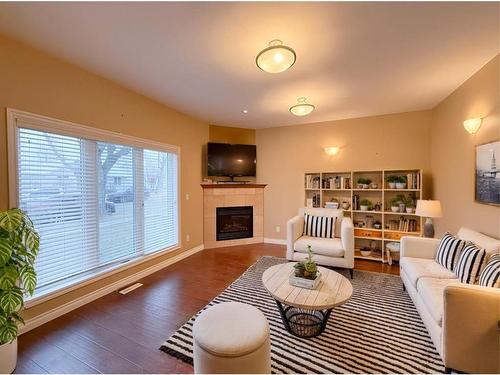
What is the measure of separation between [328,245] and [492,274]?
176cm

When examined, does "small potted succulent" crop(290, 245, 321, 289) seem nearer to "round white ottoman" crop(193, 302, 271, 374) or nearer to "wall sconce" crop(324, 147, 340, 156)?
"round white ottoman" crop(193, 302, 271, 374)

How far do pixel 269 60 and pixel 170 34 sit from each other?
87 centimetres

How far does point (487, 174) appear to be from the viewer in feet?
7.82

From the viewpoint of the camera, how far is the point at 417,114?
402 cm

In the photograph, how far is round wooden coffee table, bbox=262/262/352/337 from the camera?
1.82 metres

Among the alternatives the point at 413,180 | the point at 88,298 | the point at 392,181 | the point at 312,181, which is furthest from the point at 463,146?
the point at 88,298

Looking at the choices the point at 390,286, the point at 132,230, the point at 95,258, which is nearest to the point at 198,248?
the point at 132,230

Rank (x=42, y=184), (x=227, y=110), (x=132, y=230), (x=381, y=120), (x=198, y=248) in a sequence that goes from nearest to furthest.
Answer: (x=42, y=184), (x=132, y=230), (x=227, y=110), (x=381, y=120), (x=198, y=248)

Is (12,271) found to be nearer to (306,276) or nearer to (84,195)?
(84,195)

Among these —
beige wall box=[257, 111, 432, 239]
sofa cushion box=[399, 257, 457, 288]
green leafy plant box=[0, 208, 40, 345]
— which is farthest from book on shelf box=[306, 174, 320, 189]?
green leafy plant box=[0, 208, 40, 345]

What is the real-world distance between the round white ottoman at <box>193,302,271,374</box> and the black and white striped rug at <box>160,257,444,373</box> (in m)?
0.46

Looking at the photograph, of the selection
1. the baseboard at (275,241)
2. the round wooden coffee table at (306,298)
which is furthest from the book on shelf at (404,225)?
the round wooden coffee table at (306,298)

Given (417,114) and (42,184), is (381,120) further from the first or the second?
(42,184)

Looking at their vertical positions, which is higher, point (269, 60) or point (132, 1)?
point (132, 1)
